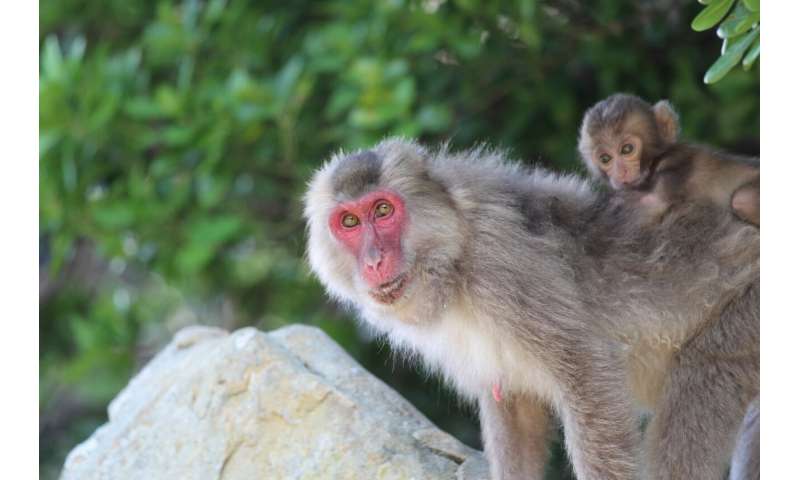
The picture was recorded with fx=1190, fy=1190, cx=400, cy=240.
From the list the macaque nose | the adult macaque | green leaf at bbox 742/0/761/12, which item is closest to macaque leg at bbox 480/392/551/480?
the adult macaque

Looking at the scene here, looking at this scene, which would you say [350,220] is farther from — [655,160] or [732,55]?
[732,55]

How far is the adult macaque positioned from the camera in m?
5.07

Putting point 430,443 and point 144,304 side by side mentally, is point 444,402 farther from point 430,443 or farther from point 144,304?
point 430,443

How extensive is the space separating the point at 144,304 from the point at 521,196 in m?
5.46

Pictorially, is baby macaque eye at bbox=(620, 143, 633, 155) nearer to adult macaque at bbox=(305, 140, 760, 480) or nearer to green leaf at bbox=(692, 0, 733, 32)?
adult macaque at bbox=(305, 140, 760, 480)

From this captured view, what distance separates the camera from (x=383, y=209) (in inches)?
212

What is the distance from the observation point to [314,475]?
5.58 metres

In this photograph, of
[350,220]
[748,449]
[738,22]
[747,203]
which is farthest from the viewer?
[747,203]

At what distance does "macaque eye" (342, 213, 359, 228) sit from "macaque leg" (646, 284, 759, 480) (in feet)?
5.21

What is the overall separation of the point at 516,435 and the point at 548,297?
93 cm

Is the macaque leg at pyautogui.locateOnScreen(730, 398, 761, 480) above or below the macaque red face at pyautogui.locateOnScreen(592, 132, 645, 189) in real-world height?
below

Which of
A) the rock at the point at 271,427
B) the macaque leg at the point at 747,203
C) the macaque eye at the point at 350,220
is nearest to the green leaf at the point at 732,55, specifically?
the macaque leg at the point at 747,203

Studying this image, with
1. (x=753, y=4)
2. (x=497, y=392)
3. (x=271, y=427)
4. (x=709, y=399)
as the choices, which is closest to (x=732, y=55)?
(x=753, y=4)

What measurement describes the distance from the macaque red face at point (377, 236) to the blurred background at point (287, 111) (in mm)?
2581
